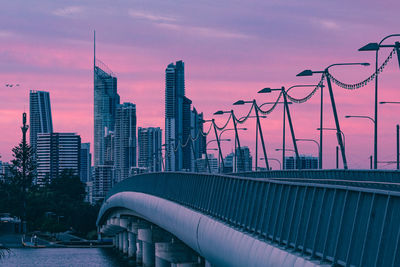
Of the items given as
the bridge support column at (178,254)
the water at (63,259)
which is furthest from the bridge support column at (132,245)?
the bridge support column at (178,254)

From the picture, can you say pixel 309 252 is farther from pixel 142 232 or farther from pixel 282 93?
pixel 142 232

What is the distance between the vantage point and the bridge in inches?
721

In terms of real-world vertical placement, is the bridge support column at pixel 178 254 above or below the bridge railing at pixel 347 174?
below

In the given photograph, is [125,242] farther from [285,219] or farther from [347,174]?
[285,219]

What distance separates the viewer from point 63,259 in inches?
4505

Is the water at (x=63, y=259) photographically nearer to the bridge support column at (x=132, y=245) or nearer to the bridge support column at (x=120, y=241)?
the bridge support column at (x=120, y=241)

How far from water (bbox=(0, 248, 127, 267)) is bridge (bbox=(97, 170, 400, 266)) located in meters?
50.4

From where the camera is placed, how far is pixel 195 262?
199 ft

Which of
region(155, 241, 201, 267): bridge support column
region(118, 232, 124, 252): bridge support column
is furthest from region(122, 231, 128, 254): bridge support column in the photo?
region(155, 241, 201, 267): bridge support column

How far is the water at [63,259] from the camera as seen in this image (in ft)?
348

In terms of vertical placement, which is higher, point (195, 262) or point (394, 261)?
point (394, 261)

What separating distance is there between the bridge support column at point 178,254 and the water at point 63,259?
125ft

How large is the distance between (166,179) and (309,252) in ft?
123

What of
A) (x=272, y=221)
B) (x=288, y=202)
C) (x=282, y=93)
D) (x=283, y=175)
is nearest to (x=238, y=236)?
(x=272, y=221)
